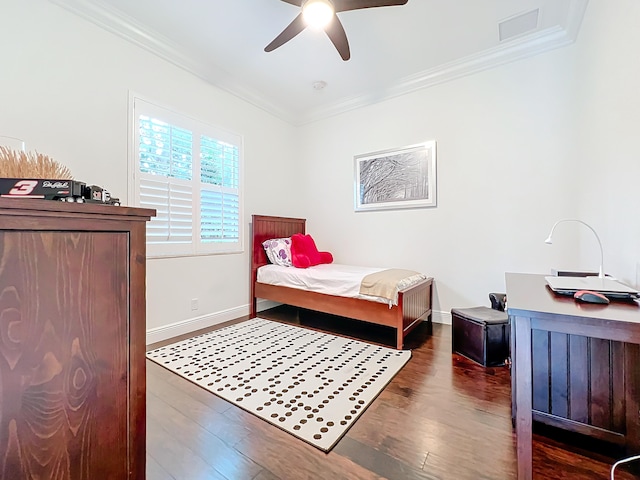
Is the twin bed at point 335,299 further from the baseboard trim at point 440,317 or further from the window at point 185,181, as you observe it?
the window at point 185,181

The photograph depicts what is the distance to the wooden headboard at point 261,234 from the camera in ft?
11.7

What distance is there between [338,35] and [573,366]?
8.92 ft

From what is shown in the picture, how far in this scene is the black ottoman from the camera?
2129 millimetres

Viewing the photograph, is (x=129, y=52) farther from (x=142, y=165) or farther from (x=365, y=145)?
(x=365, y=145)

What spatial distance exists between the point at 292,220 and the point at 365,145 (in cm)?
147

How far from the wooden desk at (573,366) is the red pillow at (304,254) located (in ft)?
7.49

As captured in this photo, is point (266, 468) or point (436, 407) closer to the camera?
point (266, 468)

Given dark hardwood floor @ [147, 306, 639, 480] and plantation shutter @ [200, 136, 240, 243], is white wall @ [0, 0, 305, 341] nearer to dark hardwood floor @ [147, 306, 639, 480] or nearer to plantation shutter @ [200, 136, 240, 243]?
plantation shutter @ [200, 136, 240, 243]

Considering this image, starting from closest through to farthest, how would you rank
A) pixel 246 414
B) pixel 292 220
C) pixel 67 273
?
1. pixel 67 273
2. pixel 246 414
3. pixel 292 220

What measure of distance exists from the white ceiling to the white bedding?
2257 mm

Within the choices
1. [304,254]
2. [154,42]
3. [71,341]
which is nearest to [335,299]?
[304,254]

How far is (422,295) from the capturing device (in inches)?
117

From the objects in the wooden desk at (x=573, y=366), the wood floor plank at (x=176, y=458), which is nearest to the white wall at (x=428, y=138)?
the wooden desk at (x=573, y=366)

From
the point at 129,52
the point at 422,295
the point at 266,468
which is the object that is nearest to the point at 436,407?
the point at 266,468
